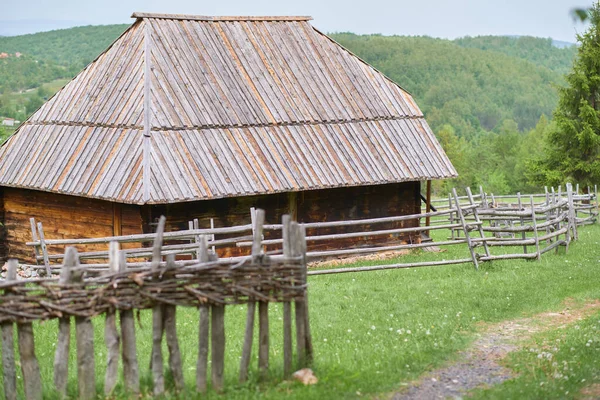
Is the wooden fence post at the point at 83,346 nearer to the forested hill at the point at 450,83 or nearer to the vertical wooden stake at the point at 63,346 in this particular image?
the vertical wooden stake at the point at 63,346

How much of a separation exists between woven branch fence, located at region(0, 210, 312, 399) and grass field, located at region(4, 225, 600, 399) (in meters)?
0.28

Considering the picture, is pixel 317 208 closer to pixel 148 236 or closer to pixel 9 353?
pixel 148 236

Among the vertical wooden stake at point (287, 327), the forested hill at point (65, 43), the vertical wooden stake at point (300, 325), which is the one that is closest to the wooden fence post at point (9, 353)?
the vertical wooden stake at point (287, 327)

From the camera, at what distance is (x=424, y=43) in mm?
127562

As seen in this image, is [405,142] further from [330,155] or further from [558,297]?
[558,297]

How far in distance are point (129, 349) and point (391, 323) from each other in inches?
187

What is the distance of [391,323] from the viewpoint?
1249 centimetres

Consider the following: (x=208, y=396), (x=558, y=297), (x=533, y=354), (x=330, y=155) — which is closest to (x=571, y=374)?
(x=533, y=354)

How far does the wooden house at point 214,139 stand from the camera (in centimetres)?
1883

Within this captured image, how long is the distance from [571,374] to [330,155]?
12.0m

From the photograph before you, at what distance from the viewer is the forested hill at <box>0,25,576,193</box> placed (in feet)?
296

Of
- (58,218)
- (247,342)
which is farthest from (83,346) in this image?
(58,218)

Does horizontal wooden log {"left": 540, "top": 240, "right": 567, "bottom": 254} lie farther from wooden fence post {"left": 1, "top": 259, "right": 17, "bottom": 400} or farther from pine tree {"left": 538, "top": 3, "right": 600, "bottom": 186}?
pine tree {"left": 538, "top": 3, "right": 600, "bottom": 186}

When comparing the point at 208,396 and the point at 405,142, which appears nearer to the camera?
the point at 208,396
